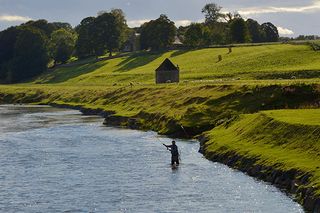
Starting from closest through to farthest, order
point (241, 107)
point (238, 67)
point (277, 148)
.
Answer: point (277, 148)
point (241, 107)
point (238, 67)

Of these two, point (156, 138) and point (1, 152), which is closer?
point (1, 152)

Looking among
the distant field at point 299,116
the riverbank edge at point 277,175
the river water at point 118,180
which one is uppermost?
the distant field at point 299,116

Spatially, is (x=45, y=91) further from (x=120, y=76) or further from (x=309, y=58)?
(x=309, y=58)

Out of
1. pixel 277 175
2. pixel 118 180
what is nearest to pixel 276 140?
pixel 277 175

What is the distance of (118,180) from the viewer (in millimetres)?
53156

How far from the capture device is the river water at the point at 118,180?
44.5 m

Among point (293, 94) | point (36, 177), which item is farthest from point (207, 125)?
point (36, 177)

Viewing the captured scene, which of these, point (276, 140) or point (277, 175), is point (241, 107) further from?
point (277, 175)

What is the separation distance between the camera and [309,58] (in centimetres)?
16100

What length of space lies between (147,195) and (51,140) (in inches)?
1381

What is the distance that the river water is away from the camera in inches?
1752

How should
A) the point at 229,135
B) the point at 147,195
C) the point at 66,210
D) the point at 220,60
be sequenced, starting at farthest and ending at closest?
1. the point at 220,60
2. the point at 229,135
3. the point at 147,195
4. the point at 66,210

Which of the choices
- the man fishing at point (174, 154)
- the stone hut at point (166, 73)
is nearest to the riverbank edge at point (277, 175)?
the man fishing at point (174, 154)

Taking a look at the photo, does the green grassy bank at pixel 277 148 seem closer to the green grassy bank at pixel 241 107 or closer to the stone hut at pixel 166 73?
the green grassy bank at pixel 241 107
